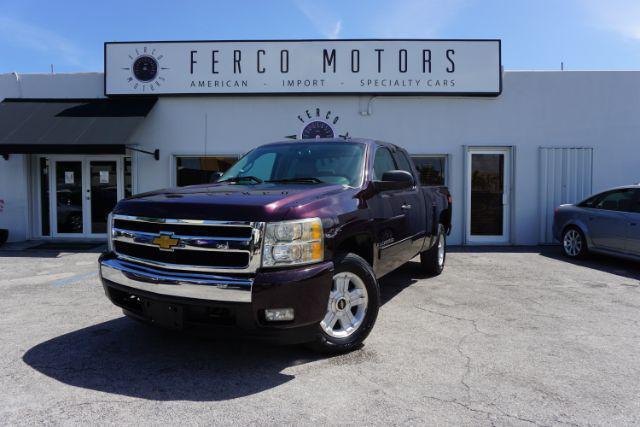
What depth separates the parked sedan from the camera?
25.8 ft

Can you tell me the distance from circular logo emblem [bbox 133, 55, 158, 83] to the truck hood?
8278mm

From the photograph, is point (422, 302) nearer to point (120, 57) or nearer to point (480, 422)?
point (480, 422)

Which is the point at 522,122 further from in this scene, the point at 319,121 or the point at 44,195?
the point at 44,195

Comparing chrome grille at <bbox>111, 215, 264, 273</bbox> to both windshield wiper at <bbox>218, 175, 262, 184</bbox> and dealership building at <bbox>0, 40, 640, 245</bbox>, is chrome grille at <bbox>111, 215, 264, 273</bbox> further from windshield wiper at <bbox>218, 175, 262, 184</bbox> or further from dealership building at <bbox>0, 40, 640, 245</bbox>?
dealership building at <bbox>0, 40, 640, 245</bbox>

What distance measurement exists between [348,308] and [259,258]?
40.8 inches

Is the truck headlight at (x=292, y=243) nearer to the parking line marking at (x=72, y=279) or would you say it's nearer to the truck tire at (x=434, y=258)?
the truck tire at (x=434, y=258)

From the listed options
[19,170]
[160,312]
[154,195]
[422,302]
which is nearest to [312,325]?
[160,312]

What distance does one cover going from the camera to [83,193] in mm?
11453

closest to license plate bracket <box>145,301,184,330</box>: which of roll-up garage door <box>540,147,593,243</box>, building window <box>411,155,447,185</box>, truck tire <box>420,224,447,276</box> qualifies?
truck tire <box>420,224,447,276</box>

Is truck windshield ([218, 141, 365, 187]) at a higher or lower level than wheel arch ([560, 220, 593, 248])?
higher

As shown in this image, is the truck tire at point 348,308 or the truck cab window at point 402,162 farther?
the truck cab window at point 402,162

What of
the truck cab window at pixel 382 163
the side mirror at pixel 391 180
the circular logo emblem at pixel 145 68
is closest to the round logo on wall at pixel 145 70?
the circular logo emblem at pixel 145 68

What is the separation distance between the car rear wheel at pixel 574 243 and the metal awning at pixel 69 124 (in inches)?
366

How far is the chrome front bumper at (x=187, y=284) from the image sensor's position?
10.2ft
